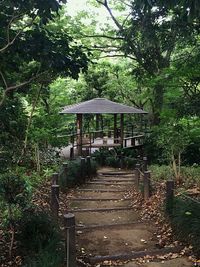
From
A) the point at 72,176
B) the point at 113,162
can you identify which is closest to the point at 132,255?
the point at 72,176

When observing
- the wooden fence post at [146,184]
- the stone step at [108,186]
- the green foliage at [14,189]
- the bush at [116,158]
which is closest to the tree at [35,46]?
the green foliage at [14,189]

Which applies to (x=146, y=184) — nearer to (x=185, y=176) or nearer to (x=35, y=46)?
(x=185, y=176)

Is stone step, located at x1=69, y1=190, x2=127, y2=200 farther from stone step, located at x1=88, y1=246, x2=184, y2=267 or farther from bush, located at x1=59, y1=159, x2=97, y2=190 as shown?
stone step, located at x1=88, y1=246, x2=184, y2=267

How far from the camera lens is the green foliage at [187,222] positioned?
5.54 m

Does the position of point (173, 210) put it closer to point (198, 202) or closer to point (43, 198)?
point (198, 202)

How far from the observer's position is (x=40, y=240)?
5.08 m

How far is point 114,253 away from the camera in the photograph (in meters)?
5.69

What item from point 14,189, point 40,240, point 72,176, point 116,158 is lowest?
point 40,240

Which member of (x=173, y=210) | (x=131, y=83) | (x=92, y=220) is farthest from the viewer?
(x=131, y=83)

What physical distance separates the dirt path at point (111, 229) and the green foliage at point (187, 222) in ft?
1.37

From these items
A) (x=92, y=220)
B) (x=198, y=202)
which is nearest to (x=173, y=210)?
(x=198, y=202)

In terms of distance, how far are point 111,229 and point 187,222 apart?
5.19ft

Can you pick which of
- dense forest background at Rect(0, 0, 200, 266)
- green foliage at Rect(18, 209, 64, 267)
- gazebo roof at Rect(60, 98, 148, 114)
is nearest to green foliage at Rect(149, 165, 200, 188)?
dense forest background at Rect(0, 0, 200, 266)

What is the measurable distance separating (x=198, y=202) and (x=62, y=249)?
255 centimetres
